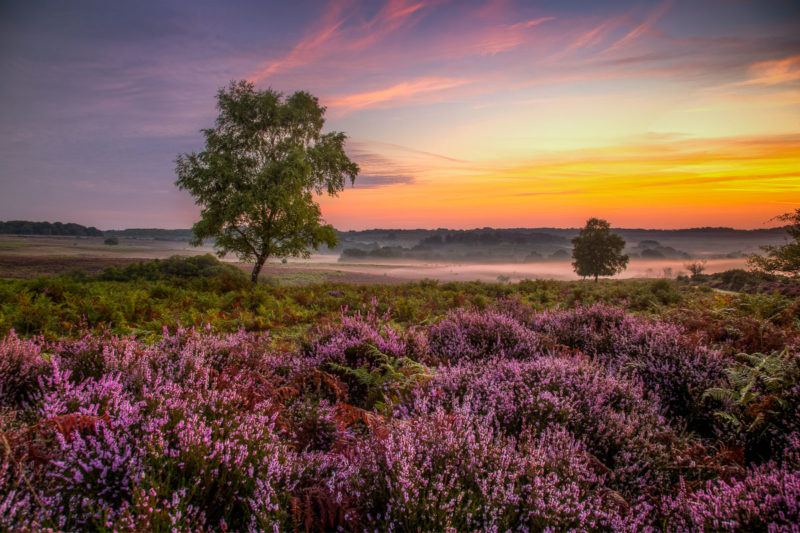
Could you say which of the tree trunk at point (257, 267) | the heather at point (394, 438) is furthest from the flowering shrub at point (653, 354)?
the tree trunk at point (257, 267)

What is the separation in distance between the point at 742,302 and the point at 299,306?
1001 centimetres

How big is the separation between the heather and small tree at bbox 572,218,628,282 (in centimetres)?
4078

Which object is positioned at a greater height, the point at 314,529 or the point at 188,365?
the point at 188,365

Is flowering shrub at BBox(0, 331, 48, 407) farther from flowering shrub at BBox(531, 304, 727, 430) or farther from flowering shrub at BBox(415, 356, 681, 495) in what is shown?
flowering shrub at BBox(531, 304, 727, 430)

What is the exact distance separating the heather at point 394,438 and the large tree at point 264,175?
15.1m

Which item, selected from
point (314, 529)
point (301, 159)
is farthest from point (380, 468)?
point (301, 159)

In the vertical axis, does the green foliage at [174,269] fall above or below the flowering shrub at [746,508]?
above

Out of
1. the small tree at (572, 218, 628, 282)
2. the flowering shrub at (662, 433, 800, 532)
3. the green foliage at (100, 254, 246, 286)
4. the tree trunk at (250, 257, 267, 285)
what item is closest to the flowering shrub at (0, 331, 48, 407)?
the flowering shrub at (662, 433, 800, 532)

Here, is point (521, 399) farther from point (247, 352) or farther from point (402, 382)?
point (247, 352)

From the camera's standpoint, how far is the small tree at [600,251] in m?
42.8

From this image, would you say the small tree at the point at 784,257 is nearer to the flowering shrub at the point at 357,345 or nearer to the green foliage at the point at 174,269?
the flowering shrub at the point at 357,345

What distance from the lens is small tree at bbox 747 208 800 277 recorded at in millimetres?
14281

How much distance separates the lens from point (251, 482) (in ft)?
7.30

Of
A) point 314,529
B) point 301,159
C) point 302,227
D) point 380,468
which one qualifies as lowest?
point 314,529
